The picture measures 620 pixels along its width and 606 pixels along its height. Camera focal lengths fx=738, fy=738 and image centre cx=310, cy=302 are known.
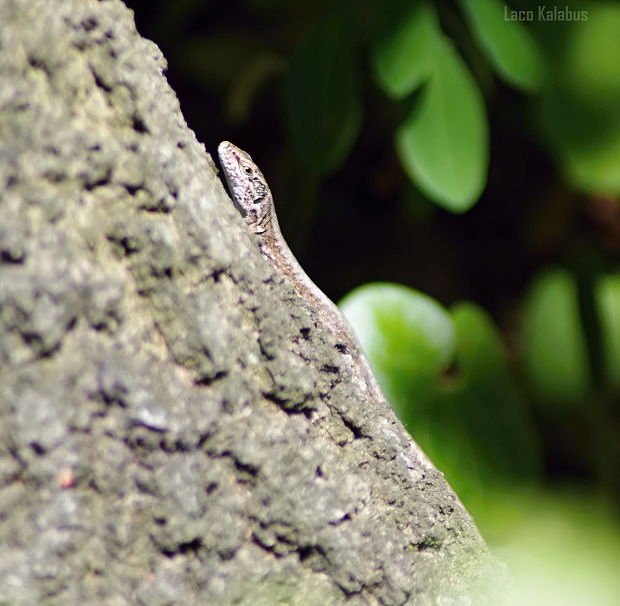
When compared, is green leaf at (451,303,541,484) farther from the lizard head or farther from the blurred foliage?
the lizard head

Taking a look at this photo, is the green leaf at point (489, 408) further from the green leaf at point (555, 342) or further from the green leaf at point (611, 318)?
the green leaf at point (611, 318)

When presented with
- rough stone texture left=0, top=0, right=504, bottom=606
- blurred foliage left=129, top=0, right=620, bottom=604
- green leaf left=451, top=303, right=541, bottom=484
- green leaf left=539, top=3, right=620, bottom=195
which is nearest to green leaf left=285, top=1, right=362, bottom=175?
blurred foliage left=129, top=0, right=620, bottom=604

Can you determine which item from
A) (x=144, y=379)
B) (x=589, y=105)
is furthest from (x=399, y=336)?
(x=589, y=105)

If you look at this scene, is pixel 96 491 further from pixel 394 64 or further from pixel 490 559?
pixel 394 64

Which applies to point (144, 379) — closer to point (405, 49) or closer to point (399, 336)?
point (399, 336)

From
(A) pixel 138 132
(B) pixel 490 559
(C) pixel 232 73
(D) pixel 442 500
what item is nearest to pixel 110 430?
(A) pixel 138 132

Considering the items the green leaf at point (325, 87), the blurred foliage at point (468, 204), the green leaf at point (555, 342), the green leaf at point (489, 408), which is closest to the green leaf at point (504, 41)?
the blurred foliage at point (468, 204)
